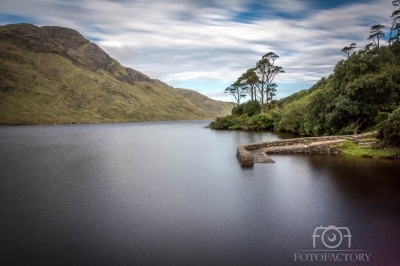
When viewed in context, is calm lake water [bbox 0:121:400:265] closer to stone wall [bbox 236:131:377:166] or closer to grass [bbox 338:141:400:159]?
grass [bbox 338:141:400:159]

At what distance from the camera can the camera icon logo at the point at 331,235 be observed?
10750 mm

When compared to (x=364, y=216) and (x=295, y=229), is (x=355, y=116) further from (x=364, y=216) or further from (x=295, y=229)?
(x=295, y=229)

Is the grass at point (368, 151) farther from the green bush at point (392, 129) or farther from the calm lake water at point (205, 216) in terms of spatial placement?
the calm lake water at point (205, 216)

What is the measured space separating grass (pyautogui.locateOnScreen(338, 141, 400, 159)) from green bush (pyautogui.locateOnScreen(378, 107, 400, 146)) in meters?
0.84

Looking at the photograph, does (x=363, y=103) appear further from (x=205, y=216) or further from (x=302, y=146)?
(x=205, y=216)

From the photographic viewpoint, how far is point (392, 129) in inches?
1048

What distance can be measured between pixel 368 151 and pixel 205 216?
74.0ft

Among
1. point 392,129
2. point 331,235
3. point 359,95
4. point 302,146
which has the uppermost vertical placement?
point 359,95

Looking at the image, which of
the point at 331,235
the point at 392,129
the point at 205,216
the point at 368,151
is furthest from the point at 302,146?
the point at 331,235

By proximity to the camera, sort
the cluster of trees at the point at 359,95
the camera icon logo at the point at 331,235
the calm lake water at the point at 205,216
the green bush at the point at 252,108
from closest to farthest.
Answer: the calm lake water at the point at 205,216, the camera icon logo at the point at 331,235, the cluster of trees at the point at 359,95, the green bush at the point at 252,108

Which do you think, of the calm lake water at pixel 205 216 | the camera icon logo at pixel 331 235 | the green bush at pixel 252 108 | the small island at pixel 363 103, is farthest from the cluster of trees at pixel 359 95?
the green bush at pixel 252 108

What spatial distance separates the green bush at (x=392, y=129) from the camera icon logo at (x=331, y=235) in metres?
19.2

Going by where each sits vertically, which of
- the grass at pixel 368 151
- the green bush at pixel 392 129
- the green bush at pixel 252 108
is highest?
the green bush at pixel 252 108

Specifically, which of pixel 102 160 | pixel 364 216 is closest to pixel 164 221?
pixel 364 216
